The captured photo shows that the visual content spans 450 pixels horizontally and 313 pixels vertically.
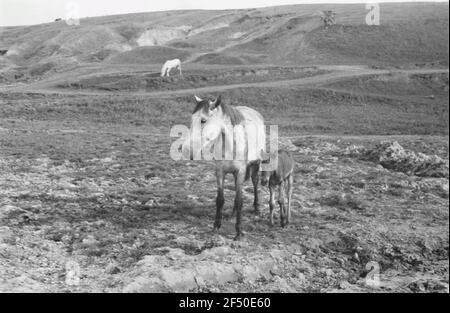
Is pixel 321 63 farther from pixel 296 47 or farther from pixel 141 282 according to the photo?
pixel 141 282

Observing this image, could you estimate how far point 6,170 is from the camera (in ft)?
48.4

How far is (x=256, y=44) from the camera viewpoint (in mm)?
74562

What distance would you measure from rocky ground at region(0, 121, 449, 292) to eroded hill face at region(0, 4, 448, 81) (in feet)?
84.8

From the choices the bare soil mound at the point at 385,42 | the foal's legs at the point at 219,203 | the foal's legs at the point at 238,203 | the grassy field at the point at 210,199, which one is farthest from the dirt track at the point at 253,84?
the foal's legs at the point at 238,203

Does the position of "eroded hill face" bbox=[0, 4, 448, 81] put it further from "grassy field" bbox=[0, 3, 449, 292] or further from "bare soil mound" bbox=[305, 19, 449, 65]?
"grassy field" bbox=[0, 3, 449, 292]

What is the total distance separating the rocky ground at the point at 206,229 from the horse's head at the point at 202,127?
6.31 ft

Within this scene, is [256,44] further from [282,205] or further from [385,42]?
[282,205]

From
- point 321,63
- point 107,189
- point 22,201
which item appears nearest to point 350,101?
point 321,63

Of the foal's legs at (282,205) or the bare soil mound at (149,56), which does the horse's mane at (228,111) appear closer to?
the foal's legs at (282,205)

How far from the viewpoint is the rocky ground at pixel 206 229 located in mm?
7750

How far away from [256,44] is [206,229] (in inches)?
2663

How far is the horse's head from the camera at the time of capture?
Result: 8500mm

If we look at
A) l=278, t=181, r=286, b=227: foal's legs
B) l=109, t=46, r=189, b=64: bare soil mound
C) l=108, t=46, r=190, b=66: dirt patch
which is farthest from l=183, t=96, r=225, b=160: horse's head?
l=109, t=46, r=189, b=64: bare soil mound

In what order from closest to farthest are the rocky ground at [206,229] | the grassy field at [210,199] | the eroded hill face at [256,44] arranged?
the rocky ground at [206,229] < the grassy field at [210,199] < the eroded hill face at [256,44]
